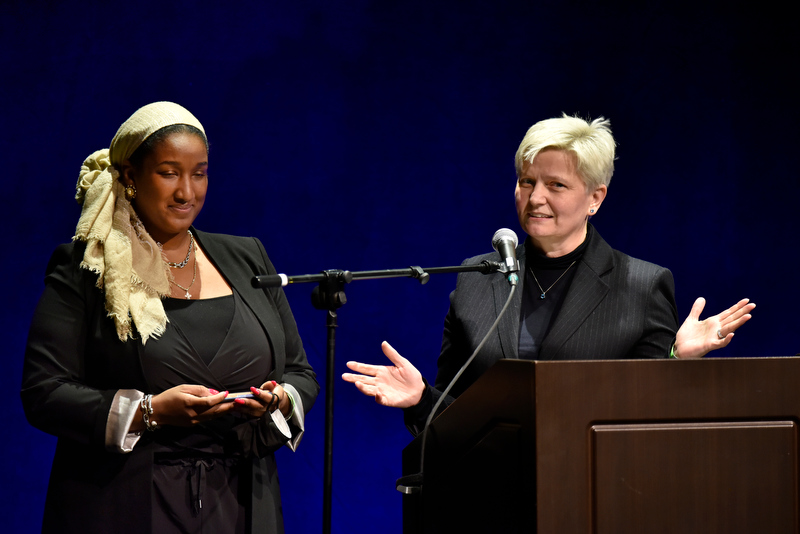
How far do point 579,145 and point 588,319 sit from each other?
1.58 ft

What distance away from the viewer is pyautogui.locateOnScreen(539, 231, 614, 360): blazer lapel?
2018mm

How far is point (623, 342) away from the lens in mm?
1997

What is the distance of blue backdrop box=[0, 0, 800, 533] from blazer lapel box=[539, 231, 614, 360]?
4.67 ft

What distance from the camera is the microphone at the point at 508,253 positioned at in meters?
1.75

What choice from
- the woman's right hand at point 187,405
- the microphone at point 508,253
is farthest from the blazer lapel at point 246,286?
the microphone at point 508,253

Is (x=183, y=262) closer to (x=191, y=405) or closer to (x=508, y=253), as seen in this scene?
(x=191, y=405)

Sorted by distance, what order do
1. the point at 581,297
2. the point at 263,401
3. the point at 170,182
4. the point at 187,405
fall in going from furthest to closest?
the point at 581,297 < the point at 170,182 < the point at 263,401 < the point at 187,405

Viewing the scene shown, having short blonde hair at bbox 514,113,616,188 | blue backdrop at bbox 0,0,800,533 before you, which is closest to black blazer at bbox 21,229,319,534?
short blonde hair at bbox 514,113,616,188

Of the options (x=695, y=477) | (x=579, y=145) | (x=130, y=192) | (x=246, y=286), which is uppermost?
(x=579, y=145)

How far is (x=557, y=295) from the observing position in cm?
217

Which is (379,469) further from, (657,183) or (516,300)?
(657,183)

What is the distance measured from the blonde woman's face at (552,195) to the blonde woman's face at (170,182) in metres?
0.88

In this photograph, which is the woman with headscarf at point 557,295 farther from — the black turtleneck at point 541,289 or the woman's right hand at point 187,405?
the woman's right hand at point 187,405

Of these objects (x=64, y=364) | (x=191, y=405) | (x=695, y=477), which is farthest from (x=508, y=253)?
(x=64, y=364)
